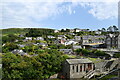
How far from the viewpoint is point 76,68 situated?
60.3 feet

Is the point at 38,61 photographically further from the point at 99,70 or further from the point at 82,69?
the point at 99,70

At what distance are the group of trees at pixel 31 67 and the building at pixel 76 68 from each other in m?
1.05

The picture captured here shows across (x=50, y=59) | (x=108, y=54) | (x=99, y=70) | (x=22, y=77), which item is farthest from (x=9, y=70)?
(x=108, y=54)

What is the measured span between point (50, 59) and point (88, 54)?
12.0 meters

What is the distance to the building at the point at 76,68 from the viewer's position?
18.2m

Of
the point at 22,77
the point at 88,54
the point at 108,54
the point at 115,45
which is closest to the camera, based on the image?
the point at 22,77

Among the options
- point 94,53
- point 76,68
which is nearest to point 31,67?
point 76,68

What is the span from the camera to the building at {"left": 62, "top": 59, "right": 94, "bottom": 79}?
59.7 feet

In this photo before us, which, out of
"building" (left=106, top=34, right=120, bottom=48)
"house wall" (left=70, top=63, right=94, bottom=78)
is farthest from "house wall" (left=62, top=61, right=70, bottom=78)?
"building" (left=106, top=34, right=120, bottom=48)

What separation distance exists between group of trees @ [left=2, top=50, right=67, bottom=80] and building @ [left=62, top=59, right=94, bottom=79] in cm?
105

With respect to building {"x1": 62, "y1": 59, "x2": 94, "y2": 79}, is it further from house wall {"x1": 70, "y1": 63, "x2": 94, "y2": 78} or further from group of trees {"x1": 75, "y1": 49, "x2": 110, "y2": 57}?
group of trees {"x1": 75, "y1": 49, "x2": 110, "y2": 57}

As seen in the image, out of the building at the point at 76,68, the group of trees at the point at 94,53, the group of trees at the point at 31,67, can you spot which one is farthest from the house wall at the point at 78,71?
the group of trees at the point at 94,53

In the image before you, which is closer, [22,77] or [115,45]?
[22,77]

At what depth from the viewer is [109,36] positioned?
122 ft
